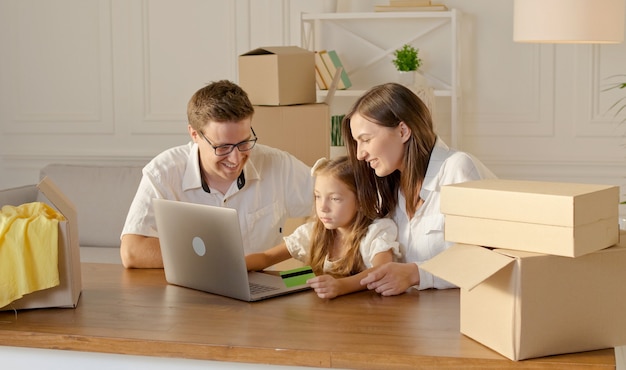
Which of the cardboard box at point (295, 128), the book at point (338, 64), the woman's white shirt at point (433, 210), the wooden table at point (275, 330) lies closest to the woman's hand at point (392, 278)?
the wooden table at point (275, 330)

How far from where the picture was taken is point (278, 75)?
138 inches

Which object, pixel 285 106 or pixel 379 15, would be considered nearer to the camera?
pixel 285 106

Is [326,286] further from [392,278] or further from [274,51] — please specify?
[274,51]

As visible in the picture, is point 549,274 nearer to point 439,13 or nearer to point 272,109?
point 272,109

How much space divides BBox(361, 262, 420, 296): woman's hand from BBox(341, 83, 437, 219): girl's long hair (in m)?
0.23

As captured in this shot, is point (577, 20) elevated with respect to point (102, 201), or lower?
elevated

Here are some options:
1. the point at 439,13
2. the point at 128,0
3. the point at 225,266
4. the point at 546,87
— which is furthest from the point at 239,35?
the point at 225,266

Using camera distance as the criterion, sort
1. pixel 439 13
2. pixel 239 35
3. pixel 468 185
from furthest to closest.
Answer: pixel 239 35 → pixel 439 13 → pixel 468 185

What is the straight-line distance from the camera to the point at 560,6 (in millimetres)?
3514

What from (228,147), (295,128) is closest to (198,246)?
(228,147)

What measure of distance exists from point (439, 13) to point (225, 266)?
2.24 metres

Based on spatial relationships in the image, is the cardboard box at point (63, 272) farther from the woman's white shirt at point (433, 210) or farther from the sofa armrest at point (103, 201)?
the sofa armrest at point (103, 201)

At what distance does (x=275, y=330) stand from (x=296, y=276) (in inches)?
15.7

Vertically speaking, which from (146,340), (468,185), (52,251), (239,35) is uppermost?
(239,35)
